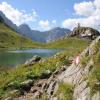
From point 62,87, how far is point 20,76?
7625 mm

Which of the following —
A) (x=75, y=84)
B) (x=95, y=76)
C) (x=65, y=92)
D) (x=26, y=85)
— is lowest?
(x=26, y=85)

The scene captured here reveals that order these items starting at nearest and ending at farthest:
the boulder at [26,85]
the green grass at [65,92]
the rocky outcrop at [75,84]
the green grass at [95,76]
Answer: the green grass at [95,76] < the rocky outcrop at [75,84] < the green grass at [65,92] < the boulder at [26,85]

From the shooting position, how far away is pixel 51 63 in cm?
2673

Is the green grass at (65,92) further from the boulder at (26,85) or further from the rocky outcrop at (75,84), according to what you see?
the boulder at (26,85)

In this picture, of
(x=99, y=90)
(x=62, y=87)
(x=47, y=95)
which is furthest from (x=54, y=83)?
(x=99, y=90)

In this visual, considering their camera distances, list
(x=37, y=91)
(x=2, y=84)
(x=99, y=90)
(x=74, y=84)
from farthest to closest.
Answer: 1. (x=2, y=84)
2. (x=37, y=91)
3. (x=74, y=84)
4. (x=99, y=90)

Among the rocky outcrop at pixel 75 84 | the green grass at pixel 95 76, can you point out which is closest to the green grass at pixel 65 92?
the rocky outcrop at pixel 75 84

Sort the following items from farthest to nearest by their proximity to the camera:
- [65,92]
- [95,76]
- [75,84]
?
1. [75,84]
2. [65,92]
3. [95,76]

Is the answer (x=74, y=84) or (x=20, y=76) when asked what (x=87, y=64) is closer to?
(x=74, y=84)

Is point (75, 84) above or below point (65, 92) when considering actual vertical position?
above

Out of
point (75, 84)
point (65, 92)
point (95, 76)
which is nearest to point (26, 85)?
point (75, 84)

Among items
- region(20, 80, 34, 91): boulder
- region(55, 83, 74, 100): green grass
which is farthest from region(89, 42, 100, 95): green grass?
region(20, 80, 34, 91): boulder

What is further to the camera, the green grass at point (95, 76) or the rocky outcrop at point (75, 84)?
the rocky outcrop at point (75, 84)

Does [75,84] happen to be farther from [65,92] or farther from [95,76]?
[95,76]
